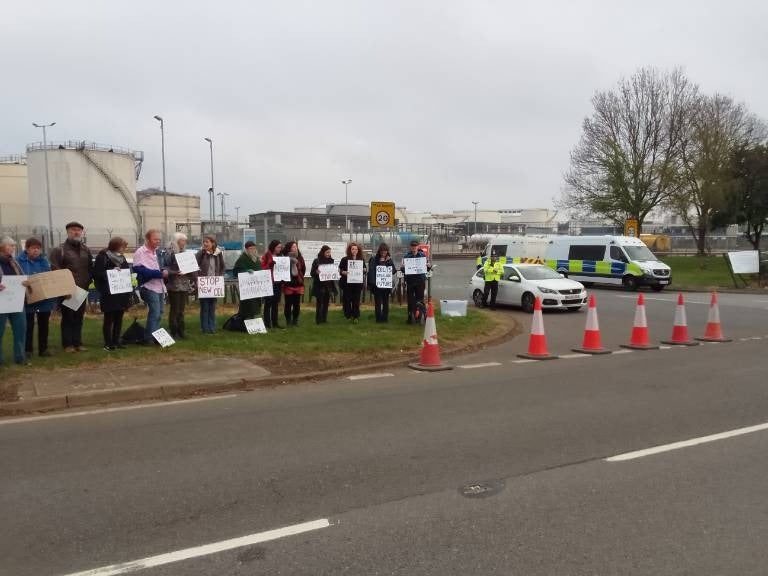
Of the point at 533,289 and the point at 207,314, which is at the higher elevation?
the point at 207,314

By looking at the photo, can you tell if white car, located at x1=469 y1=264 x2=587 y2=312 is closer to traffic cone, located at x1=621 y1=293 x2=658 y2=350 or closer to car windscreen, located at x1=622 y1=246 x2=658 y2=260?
traffic cone, located at x1=621 y1=293 x2=658 y2=350

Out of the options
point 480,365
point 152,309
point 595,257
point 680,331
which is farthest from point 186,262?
point 595,257

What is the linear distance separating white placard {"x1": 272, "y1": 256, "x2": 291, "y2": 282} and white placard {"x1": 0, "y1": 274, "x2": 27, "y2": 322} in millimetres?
4696

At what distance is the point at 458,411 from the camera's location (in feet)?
24.0

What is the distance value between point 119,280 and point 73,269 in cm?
67

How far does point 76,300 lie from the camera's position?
9477 mm

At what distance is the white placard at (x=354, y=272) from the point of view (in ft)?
45.1

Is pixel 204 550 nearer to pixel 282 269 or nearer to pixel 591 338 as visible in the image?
pixel 282 269

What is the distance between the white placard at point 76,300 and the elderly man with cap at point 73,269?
109 millimetres

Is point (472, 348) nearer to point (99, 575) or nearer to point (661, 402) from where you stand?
point (661, 402)

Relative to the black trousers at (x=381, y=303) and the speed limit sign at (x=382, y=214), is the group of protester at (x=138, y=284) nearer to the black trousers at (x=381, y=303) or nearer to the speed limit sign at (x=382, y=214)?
the black trousers at (x=381, y=303)

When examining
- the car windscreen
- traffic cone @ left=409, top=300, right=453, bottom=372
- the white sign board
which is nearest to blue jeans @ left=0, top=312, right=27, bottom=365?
traffic cone @ left=409, top=300, right=453, bottom=372

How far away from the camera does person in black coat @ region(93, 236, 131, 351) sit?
9.77 m

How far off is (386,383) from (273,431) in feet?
9.15
